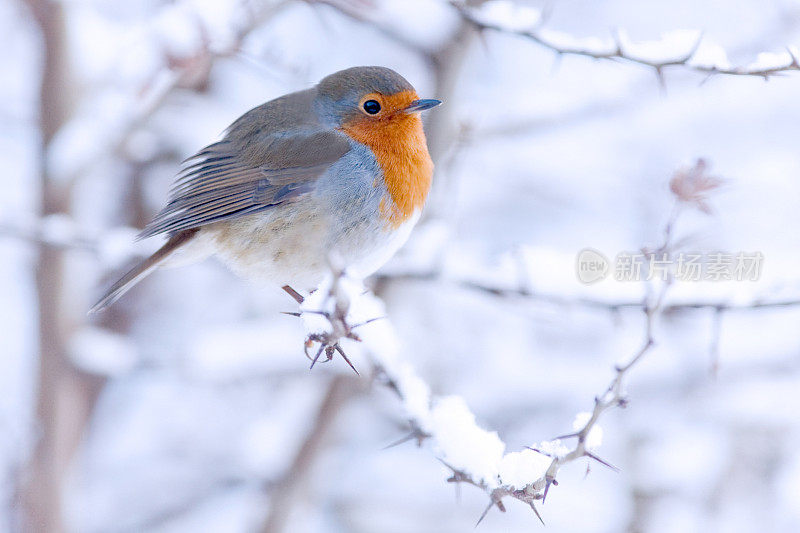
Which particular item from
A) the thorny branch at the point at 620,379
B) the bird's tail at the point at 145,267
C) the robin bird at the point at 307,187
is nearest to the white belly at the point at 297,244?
the robin bird at the point at 307,187

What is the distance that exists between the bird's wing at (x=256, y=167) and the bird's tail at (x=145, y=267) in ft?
0.17

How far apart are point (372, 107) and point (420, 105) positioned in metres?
0.21

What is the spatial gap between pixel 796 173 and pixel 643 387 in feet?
7.54

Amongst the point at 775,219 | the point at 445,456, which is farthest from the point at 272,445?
the point at 775,219

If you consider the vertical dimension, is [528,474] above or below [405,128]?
below

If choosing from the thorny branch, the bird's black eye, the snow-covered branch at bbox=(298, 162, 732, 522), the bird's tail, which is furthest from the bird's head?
the thorny branch

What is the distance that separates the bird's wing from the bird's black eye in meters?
0.16

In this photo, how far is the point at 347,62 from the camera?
5.84m

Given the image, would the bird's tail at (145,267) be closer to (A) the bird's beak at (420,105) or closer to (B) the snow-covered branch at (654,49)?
(A) the bird's beak at (420,105)

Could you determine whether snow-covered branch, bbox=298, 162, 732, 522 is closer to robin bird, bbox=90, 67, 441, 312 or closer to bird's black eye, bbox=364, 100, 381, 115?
robin bird, bbox=90, 67, 441, 312

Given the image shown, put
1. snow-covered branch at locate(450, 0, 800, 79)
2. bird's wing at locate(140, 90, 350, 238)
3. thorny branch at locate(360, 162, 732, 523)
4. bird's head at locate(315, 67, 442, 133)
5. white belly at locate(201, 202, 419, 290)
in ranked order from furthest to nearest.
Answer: bird's head at locate(315, 67, 442, 133)
bird's wing at locate(140, 90, 350, 238)
white belly at locate(201, 202, 419, 290)
snow-covered branch at locate(450, 0, 800, 79)
thorny branch at locate(360, 162, 732, 523)

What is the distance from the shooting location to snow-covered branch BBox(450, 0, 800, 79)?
1.98 meters

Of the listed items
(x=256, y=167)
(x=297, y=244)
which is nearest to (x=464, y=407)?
(x=297, y=244)

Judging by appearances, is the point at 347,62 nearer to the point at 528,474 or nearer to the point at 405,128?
the point at 405,128
